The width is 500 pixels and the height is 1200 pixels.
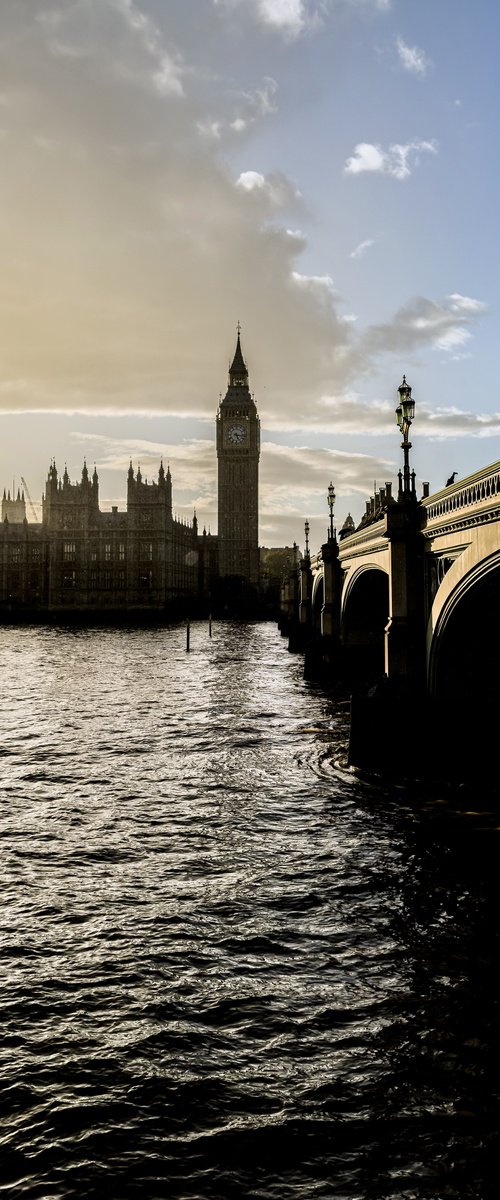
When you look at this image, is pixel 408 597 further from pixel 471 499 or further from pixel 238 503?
pixel 238 503

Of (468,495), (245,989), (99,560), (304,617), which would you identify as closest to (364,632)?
(304,617)

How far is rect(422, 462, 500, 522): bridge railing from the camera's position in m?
15.9

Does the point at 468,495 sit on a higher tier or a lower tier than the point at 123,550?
lower

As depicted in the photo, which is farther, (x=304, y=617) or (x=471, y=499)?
(x=304, y=617)

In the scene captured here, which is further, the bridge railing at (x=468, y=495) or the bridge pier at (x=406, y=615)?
the bridge pier at (x=406, y=615)

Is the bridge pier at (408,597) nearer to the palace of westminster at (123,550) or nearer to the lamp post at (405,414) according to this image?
the lamp post at (405,414)

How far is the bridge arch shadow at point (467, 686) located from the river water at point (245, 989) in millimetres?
2868

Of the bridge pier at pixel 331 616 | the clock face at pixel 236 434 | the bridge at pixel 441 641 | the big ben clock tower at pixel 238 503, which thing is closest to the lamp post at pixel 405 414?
the bridge at pixel 441 641

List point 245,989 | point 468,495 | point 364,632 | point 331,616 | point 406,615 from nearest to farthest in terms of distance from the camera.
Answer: point 245,989, point 468,495, point 406,615, point 364,632, point 331,616

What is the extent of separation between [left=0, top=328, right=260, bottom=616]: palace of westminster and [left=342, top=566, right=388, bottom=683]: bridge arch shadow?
117811 mm

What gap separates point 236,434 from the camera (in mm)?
198250

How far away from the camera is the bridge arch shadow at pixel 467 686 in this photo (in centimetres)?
1997

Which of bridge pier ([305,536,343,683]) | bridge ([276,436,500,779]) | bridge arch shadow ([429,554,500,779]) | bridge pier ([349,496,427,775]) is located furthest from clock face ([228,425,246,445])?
bridge arch shadow ([429,554,500,779])

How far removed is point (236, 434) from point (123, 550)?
47140 mm
